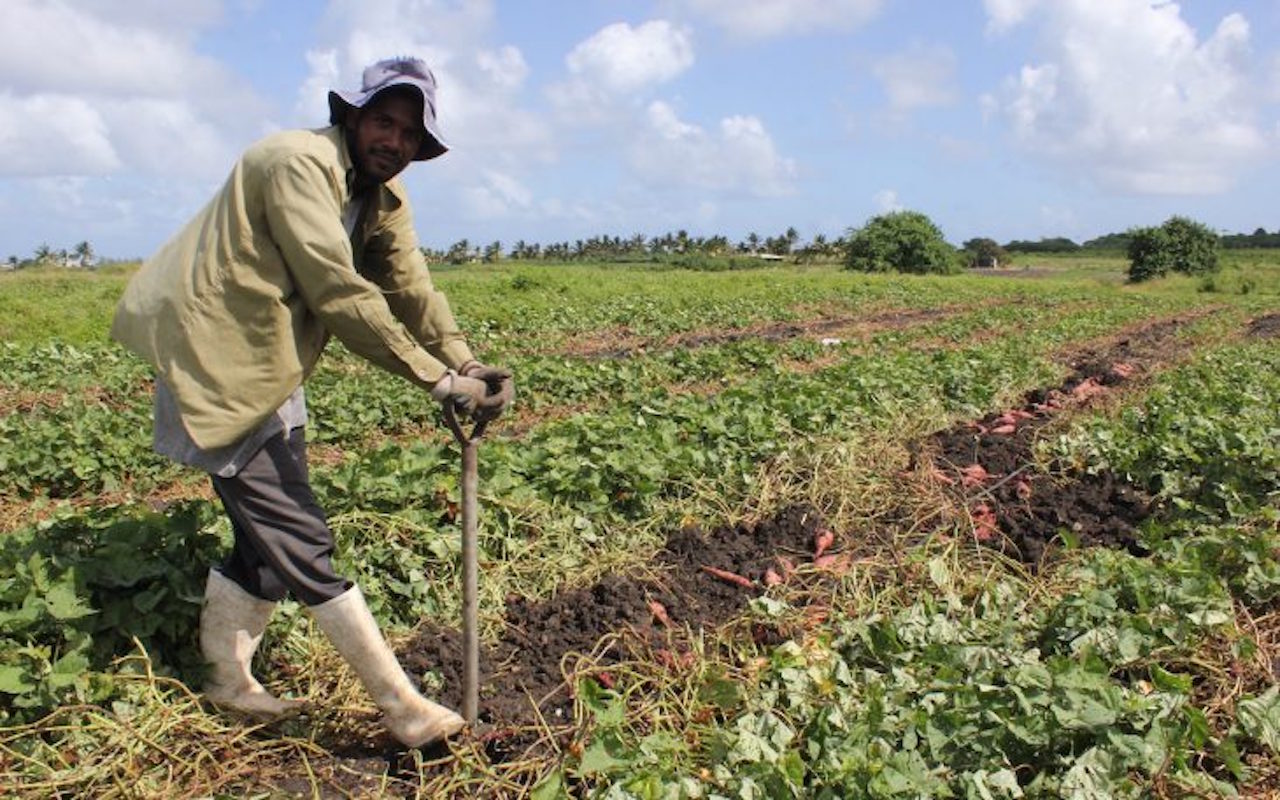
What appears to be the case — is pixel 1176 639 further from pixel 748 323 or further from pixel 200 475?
pixel 748 323

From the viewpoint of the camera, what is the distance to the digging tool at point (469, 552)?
304 cm

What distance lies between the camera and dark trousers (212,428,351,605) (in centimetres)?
291

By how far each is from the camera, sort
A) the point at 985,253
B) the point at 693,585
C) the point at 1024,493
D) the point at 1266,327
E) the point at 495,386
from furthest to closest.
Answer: the point at 985,253 → the point at 1266,327 → the point at 1024,493 → the point at 693,585 → the point at 495,386

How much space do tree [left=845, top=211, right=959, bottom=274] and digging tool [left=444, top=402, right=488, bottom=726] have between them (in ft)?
166

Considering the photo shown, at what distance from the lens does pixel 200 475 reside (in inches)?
263

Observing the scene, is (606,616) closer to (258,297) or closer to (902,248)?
(258,297)

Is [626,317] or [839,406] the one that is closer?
[839,406]

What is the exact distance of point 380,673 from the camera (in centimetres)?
306

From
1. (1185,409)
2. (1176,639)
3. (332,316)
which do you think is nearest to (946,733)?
(1176,639)

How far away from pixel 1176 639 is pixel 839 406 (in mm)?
4221

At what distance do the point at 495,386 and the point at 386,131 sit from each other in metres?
0.84

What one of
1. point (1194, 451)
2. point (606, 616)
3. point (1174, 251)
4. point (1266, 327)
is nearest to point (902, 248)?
point (1174, 251)

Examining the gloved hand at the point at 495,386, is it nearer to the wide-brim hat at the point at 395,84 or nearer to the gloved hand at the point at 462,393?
the gloved hand at the point at 462,393

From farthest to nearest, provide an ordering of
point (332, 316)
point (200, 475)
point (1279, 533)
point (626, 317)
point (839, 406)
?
point (626, 317) < point (839, 406) < point (200, 475) < point (1279, 533) < point (332, 316)
